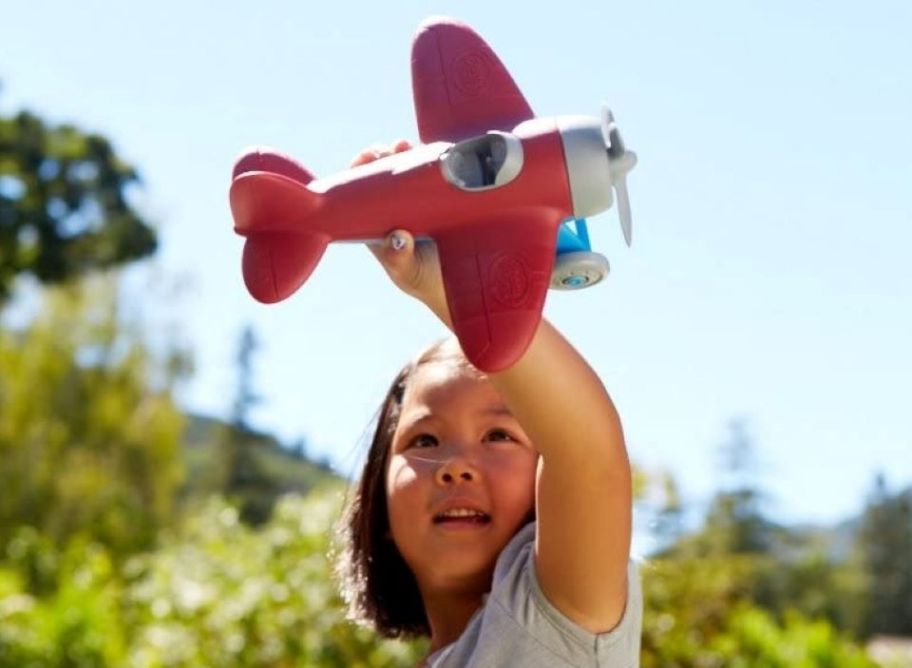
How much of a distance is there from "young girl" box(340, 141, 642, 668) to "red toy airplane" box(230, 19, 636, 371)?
0.11 ft

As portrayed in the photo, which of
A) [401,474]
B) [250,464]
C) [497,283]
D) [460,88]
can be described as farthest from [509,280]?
[250,464]

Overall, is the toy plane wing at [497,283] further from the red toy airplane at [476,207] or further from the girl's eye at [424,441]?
the girl's eye at [424,441]

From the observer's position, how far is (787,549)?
29422mm

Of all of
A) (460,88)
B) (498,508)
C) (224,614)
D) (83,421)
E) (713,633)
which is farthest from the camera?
(83,421)

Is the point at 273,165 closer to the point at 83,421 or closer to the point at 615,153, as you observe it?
the point at 615,153

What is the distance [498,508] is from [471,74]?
50 cm

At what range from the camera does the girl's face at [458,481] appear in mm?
1507

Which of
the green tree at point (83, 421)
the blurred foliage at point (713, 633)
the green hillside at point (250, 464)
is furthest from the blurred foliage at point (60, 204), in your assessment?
the green hillside at point (250, 464)

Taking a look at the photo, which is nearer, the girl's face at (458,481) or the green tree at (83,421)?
the girl's face at (458,481)

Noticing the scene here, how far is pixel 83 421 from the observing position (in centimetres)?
1650

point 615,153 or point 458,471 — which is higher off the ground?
point 615,153

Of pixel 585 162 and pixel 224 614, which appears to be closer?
pixel 585 162

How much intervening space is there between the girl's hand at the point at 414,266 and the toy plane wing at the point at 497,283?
0.02 m

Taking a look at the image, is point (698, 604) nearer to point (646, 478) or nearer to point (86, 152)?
point (646, 478)
